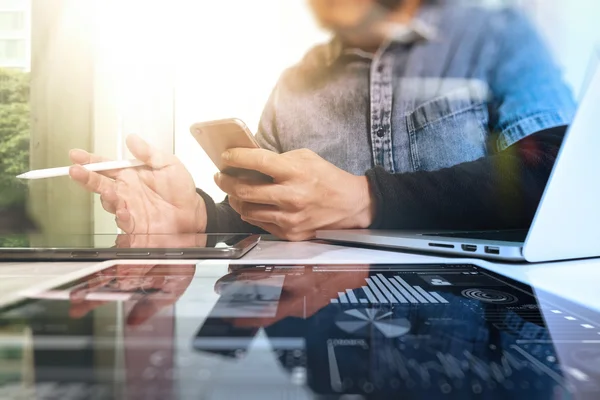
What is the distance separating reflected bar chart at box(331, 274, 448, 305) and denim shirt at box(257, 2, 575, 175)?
673mm

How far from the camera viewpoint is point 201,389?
174 mm

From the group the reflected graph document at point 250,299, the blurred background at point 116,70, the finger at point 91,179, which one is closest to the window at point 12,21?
the blurred background at point 116,70

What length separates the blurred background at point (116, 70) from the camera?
1.09 metres

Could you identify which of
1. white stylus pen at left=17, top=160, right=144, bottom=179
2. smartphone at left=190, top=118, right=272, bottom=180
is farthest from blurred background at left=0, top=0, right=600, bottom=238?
smartphone at left=190, top=118, right=272, bottom=180

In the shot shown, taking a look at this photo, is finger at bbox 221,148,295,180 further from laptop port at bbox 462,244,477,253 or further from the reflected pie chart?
the reflected pie chart

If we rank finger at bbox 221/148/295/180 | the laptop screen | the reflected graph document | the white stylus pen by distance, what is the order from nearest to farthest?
the laptop screen < the reflected graph document < finger at bbox 221/148/295/180 < the white stylus pen

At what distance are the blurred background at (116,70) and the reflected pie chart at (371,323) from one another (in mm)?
843

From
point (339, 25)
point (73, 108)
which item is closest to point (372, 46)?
point (339, 25)

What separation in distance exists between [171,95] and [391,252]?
2.39 feet

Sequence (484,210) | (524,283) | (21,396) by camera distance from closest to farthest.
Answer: (21,396), (524,283), (484,210)

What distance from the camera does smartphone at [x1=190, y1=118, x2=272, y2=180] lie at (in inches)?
30.3

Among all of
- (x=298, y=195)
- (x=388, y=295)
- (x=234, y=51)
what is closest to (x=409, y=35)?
(x=234, y=51)

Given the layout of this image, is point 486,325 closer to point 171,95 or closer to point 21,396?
point 21,396

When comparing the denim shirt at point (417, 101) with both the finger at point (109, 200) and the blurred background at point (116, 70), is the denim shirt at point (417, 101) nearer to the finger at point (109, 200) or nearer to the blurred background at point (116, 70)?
the blurred background at point (116, 70)
